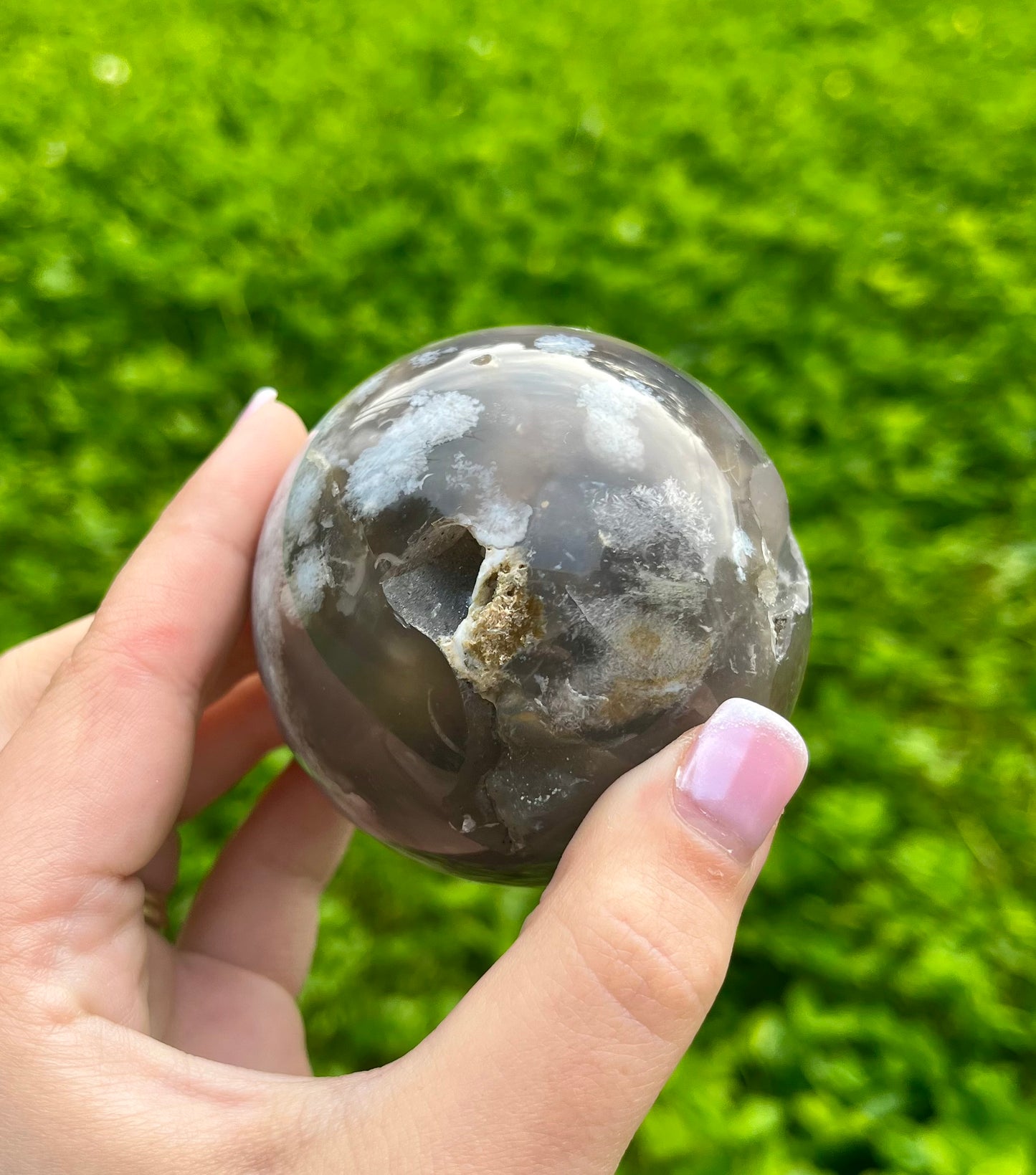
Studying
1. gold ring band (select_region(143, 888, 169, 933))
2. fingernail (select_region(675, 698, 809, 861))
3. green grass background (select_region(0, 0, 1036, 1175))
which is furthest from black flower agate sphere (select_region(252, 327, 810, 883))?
green grass background (select_region(0, 0, 1036, 1175))

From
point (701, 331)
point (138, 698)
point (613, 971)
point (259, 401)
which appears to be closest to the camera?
point (613, 971)

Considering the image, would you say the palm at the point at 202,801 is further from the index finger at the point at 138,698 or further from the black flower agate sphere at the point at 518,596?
the black flower agate sphere at the point at 518,596

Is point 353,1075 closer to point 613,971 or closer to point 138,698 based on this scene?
point 613,971

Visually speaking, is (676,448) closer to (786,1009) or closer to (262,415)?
(262,415)

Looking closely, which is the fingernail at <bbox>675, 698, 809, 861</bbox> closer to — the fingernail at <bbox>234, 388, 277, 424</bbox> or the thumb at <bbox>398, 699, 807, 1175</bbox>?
the thumb at <bbox>398, 699, 807, 1175</bbox>

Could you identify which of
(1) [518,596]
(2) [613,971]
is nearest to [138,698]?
(1) [518,596]

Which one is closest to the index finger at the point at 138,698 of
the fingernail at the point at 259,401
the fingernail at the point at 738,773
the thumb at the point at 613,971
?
the fingernail at the point at 259,401
